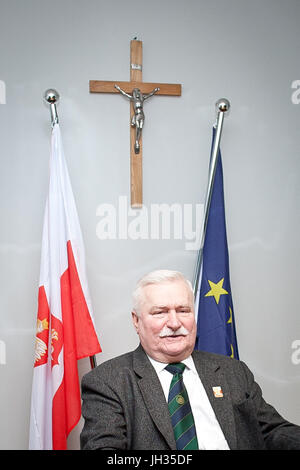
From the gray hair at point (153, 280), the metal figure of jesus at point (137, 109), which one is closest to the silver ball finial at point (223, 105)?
the metal figure of jesus at point (137, 109)

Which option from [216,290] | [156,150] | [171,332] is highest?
[156,150]

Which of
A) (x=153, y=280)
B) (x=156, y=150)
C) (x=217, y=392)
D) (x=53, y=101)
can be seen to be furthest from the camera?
(x=156, y=150)

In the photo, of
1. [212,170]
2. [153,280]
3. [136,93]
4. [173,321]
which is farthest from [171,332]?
[136,93]

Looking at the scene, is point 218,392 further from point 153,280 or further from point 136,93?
point 136,93

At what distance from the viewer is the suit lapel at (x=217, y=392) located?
174 cm

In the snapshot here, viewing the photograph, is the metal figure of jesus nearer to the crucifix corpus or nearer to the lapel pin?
the crucifix corpus

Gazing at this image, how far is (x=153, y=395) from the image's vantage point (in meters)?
1.76

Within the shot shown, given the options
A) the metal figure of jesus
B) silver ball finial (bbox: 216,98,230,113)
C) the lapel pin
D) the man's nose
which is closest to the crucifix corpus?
the metal figure of jesus

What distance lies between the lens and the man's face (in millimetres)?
1865

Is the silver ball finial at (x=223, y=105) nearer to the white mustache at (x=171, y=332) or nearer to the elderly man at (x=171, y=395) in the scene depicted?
the elderly man at (x=171, y=395)

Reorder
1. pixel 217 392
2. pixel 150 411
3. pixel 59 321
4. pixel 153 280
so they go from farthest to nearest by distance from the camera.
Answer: pixel 59 321
pixel 153 280
pixel 217 392
pixel 150 411

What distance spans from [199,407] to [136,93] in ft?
5.66

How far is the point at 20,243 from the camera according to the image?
2725mm
